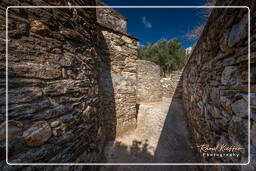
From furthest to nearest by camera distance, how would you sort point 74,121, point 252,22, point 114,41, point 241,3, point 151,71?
point 151,71 → point 114,41 → point 74,121 → point 241,3 → point 252,22

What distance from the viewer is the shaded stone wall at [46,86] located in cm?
84

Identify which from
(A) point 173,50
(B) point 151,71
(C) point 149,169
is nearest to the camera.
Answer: (C) point 149,169

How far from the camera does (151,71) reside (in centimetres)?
704

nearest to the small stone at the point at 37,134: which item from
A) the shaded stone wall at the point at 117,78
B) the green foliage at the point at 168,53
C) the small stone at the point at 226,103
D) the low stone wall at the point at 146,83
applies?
the small stone at the point at 226,103

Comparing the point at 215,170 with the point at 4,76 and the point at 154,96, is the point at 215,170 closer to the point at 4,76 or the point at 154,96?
the point at 4,76

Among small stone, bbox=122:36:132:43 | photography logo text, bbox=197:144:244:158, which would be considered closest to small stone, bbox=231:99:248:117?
photography logo text, bbox=197:144:244:158

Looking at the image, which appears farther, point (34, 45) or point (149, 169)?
point (149, 169)

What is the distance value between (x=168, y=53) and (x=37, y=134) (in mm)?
16902

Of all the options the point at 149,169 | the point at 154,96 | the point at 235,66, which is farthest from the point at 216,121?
the point at 154,96

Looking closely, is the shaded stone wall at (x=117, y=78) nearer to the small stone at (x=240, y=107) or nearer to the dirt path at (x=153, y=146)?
the dirt path at (x=153, y=146)

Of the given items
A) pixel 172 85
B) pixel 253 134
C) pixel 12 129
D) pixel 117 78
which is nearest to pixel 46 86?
pixel 12 129

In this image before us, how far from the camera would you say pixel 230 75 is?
1.00 meters

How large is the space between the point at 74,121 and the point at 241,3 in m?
2.10

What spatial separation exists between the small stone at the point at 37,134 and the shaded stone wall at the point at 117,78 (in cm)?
195
